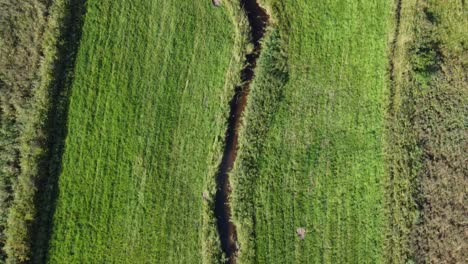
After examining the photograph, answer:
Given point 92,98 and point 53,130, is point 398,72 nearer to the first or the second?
point 92,98

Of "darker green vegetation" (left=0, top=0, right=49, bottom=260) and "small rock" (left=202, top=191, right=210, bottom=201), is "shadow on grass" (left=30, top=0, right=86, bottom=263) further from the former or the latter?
"small rock" (left=202, top=191, right=210, bottom=201)

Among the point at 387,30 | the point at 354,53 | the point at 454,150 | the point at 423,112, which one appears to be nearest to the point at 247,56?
the point at 354,53

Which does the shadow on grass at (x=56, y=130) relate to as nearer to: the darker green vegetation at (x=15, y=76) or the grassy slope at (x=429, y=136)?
the darker green vegetation at (x=15, y=76)

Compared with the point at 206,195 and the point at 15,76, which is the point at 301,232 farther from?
the point at 15,76

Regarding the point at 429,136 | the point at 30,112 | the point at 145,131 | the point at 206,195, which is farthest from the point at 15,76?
the point at 429,136

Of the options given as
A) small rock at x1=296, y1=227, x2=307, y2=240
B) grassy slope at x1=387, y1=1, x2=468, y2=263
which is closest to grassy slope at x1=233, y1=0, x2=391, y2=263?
small rock at x1=296, y1=227, x2=307, y2=240

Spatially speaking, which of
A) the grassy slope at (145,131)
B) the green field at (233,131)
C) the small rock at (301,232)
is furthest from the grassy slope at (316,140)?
the grassy slope at (145,131)
